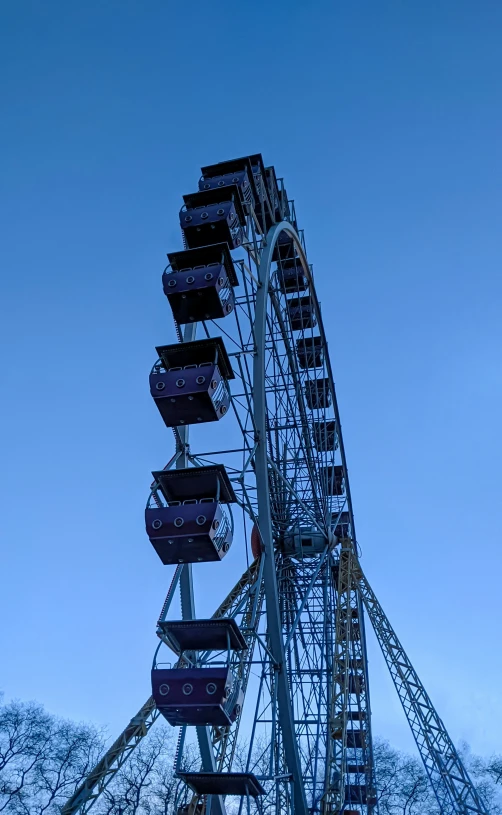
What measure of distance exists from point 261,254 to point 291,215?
6.50 metres

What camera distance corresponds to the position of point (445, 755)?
70.6 ft

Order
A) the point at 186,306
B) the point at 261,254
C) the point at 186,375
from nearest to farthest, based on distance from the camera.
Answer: the point at 186,375 → the point at 186,306 → the point at 261,254

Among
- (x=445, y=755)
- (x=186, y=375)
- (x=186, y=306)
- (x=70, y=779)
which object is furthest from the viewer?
(x=70, y=779)

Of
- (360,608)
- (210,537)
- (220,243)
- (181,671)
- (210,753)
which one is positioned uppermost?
(220,243)

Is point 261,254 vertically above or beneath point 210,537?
above

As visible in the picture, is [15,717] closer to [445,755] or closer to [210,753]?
[445,755]

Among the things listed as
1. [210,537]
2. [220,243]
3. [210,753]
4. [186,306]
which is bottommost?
[210,753]

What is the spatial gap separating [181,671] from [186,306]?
307 inches

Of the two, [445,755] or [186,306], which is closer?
[186,306]

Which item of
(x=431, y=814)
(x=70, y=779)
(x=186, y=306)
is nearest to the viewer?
(x=186, y=306)

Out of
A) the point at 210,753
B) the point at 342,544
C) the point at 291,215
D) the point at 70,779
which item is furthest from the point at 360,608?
the point at 70,779

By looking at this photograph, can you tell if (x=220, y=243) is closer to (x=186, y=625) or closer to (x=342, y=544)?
(x=186, y=625)

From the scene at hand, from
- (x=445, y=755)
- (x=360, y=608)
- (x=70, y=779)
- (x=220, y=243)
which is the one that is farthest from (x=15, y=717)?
(x=220, y=243)

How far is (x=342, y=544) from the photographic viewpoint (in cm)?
2392
